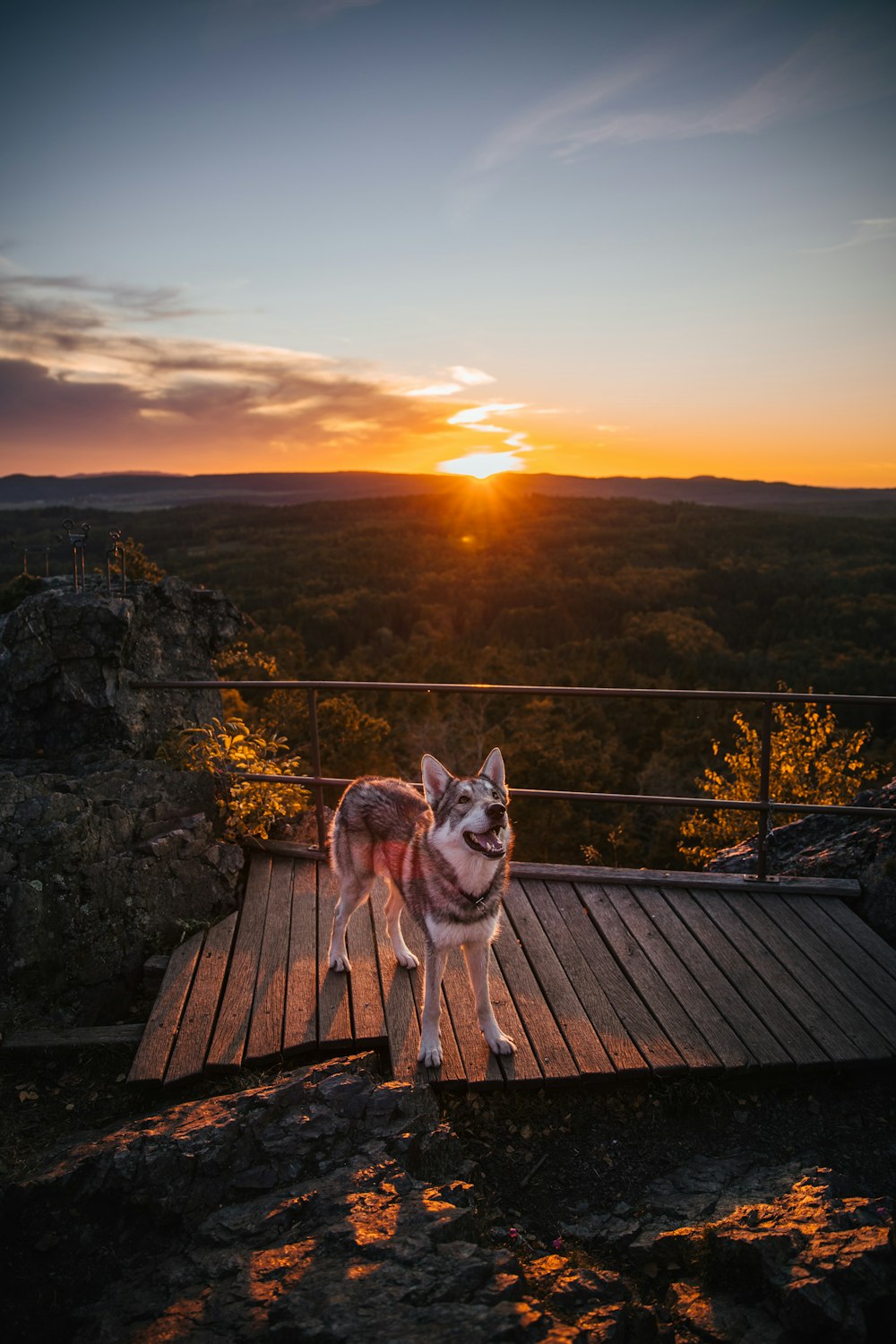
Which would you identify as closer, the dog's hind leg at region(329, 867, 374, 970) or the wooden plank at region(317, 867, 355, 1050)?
the wooden plank at region(317, 867, 355, 1050)

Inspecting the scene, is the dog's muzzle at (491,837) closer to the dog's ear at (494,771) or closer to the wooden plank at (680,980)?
the dog's ear at (494,771)

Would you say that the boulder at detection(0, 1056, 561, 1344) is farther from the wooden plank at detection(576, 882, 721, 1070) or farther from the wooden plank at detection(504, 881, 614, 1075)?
the wooden plank at detection(576, 882, 721, 1070)

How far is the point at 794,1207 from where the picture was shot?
2896mm

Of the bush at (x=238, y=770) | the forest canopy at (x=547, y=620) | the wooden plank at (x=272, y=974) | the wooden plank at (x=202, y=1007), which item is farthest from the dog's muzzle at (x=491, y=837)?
the forest canopy at (x=547, y=620)

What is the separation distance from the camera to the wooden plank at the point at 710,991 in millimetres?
4113

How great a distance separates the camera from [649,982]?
4.70m

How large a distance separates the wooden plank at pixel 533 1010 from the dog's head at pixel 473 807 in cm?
103

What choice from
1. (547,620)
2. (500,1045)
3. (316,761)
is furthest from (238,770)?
(547,620)

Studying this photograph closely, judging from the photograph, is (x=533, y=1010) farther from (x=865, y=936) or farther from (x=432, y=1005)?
(x=865, y=936)

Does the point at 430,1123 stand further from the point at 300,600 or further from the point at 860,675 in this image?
the point at 300,600

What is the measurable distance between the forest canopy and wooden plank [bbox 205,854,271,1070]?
11.6ft

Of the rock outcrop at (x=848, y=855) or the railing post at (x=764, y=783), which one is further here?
the rock outcrop at (x=848, y=855)

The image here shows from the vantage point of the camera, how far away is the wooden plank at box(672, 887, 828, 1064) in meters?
4.11

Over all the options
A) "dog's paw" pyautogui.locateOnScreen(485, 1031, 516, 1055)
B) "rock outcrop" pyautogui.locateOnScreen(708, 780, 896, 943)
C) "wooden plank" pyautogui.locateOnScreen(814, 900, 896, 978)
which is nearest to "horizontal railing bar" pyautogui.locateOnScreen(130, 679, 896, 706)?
"rock outcrop" pyautogui.locateOnScreen(708, 780, 896, 943)
